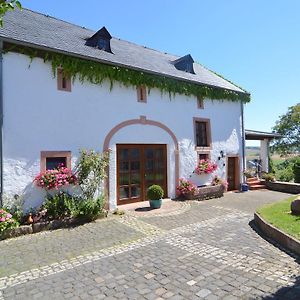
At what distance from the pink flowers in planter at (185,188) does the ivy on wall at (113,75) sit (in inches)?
166

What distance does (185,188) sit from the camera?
42.9ft

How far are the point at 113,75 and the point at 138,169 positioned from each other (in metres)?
4.03

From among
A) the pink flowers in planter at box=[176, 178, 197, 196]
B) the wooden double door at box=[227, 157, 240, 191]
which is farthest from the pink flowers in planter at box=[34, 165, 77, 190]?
the wooden double door at box=[227, 157, 240, 191]

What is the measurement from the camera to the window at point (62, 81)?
982 cm

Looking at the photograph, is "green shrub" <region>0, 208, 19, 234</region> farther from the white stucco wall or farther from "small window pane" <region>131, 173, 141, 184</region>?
"small window pane" <region>131, 173, 141, 184</region>

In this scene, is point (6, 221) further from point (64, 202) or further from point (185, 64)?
point (185, 64)

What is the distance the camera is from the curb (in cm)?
612

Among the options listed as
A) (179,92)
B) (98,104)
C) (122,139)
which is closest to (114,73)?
(98,104)

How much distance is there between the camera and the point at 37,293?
182 inches

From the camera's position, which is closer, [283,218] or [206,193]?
[283,218]

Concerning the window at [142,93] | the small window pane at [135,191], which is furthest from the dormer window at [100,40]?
the small window pane at [135,191]

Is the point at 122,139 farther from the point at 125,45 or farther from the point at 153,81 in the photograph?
the point at 125,45

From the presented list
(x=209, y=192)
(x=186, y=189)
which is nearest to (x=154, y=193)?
(x=186, y=189)

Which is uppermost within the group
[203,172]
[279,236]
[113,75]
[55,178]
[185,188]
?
[113,75]
